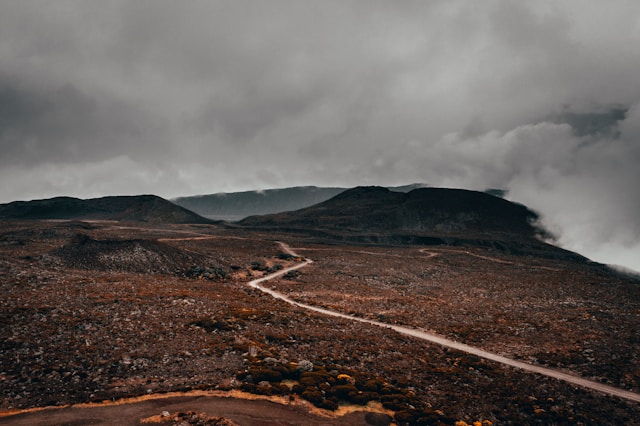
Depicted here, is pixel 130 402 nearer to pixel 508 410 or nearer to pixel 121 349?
pixel 121 349

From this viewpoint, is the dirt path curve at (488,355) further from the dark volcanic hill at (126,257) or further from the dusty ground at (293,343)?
the dark volcanic hill at (126,257)

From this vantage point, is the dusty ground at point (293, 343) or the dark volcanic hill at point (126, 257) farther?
the dark volcanic hill at point (126, 257)

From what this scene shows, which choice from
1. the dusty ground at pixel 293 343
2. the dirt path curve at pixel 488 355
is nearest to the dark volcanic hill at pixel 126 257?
the dusty ground at pixel 293 343

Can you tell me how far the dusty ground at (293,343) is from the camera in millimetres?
25719

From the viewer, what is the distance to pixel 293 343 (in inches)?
1419

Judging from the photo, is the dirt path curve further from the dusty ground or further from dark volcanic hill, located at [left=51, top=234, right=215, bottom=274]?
dark volcanic hill, located at [left=51, top=234, right=215, bottom=274]

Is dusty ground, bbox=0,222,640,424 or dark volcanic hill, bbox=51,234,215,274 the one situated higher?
dark volcanic hill, bbox=51,234,215,274

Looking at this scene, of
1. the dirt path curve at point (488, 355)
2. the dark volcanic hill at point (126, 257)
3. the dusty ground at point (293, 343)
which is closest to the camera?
the dusty ground at point (293, 343)

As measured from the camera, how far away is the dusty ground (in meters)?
25.7

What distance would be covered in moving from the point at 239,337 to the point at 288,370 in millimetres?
9348

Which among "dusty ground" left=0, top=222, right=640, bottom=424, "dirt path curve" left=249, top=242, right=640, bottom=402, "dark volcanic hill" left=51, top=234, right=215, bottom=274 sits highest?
"dark volcanic hill" left=51, top=234, right=215, bottom=274

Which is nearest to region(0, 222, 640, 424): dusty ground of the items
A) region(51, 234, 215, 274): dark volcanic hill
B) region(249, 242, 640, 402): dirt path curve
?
region(51, 234, 215, 274): dark volcanic hill

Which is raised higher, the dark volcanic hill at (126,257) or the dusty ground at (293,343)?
the dark volcanic hill at (126,257)

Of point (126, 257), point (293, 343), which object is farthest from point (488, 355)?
point (126, 257)
